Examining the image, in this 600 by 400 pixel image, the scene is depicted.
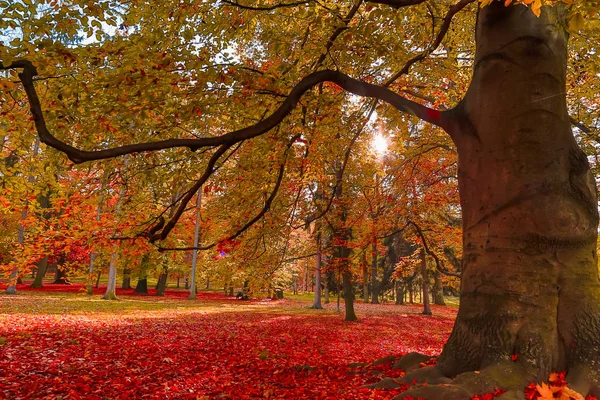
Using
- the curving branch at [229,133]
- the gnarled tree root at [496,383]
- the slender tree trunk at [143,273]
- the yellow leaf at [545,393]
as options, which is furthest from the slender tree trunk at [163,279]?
the yellow leaf at [545,393]

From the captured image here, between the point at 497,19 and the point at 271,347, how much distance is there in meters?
7.50

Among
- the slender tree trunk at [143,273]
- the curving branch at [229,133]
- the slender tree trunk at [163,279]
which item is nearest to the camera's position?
the curving branch at [229,133]

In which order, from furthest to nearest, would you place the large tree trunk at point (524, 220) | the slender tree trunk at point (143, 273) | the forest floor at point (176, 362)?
the slender tree trunk at point (143, 273)
the forest floor at point (176, 362)
the large tree trunk at point (524, 220)

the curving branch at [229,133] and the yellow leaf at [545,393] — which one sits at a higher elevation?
the curving branch at [229,133]

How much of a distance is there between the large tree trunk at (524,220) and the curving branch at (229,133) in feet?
2.42

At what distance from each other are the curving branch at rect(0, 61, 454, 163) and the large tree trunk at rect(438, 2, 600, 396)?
2.42 feet

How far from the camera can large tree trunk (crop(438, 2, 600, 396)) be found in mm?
3605

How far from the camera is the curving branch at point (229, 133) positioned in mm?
3258

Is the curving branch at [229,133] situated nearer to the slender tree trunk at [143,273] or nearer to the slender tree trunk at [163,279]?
the slender tree trunk at [163,279]

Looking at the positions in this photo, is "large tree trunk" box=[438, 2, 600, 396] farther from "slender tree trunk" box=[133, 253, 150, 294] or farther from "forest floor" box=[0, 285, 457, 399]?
"slender tree trunk" box=[133, 253, 150, 294]

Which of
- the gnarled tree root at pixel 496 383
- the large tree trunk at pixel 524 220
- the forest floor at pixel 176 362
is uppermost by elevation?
the large tree trunk at pixel 524 220

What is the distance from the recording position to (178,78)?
16.6 feet

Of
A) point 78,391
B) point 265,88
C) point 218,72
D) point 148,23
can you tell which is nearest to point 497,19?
point 265,88

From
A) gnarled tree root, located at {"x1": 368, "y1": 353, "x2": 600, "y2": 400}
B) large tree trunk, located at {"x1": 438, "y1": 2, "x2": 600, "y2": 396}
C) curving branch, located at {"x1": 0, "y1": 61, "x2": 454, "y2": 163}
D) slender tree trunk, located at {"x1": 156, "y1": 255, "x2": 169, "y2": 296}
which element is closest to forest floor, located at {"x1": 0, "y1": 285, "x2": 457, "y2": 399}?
gnarled tree root, located at {"x1": 368, "y1": 353, "x2": 600, "y2": 400}
